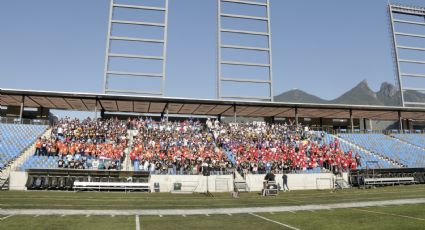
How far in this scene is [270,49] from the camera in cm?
4425

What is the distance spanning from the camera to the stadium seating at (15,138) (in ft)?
95.9

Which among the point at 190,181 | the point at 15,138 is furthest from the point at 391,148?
the point at 15,138

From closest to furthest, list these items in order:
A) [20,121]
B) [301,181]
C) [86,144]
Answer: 1. [301,181]
2. [86,144]
3. [20,121]

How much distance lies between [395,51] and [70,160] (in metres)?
47.6

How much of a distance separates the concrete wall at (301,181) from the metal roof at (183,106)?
11.4m

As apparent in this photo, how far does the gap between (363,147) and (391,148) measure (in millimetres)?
3905

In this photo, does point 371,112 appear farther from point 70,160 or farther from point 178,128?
point 70,160

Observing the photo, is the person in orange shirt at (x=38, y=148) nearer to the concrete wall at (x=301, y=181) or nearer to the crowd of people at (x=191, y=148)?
the crowd of people at (x=191, y=148)

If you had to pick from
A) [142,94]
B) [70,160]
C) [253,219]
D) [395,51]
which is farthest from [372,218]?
[395,51]

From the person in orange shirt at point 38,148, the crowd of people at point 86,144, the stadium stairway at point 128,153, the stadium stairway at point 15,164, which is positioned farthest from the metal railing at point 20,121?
the stadium stairway at point 128,153

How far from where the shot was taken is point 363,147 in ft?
133

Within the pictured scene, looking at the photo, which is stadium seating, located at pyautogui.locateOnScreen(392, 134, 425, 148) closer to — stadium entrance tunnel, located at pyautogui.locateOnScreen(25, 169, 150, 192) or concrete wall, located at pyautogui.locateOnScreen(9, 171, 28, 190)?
stadium entrance tunnel, located at pyautogui.locateOnScreen(25, 169, 150, 192)

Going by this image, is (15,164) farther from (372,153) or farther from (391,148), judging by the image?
(391,148)

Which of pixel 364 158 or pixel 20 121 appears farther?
pixel 364 158
